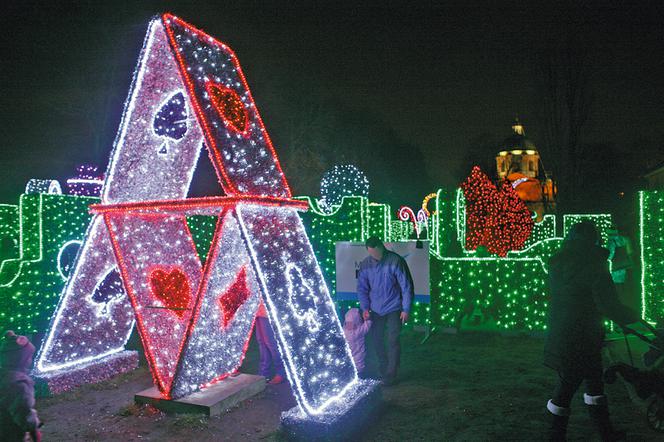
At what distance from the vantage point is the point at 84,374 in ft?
19.6

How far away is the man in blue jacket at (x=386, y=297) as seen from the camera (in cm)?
598

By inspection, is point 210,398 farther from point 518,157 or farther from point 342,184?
point 518,157

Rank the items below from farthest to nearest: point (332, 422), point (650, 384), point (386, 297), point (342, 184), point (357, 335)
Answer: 1. point (342, 184)
2. point (386, 297)
3. point (357, 335)
4. point (650, 384)
5. point (332, 422)

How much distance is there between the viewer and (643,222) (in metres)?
8.11

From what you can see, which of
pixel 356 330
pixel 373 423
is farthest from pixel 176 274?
pixel 373 423

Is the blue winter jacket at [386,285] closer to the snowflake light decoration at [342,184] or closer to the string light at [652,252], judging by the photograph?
the string light at [652,252]

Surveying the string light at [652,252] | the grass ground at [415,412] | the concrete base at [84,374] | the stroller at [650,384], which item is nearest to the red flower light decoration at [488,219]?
the string light at [652,252]

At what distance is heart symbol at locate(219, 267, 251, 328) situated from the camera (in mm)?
5355

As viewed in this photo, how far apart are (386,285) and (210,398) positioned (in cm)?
242

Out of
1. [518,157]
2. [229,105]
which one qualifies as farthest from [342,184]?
[518,157]

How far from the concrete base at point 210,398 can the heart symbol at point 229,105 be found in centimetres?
277

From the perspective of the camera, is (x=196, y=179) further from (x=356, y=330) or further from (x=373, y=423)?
(x=373, y=423)

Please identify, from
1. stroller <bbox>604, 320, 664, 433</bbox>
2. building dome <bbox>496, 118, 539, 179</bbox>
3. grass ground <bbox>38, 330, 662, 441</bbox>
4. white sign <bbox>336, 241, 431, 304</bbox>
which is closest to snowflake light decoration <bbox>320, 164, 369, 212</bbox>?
white sign <bbox>336, 241, 431, 304</bbox>

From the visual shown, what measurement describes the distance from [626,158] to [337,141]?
96.9 ft
